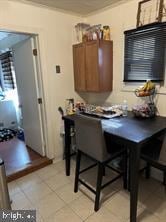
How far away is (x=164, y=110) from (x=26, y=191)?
6.64 feet

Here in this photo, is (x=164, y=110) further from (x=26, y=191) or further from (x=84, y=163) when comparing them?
(x=26, y=191)

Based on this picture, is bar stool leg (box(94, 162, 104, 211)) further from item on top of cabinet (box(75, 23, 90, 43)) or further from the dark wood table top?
item on top of cabinet (box(75, 23, 90, 43))

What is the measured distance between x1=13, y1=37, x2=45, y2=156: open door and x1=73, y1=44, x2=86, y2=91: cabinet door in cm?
66

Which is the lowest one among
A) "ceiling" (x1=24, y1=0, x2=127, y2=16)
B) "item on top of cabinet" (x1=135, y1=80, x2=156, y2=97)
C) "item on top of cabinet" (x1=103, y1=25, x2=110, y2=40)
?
"item on top of cabinet" (x1=135, y1=80, x2=156, y2=97)

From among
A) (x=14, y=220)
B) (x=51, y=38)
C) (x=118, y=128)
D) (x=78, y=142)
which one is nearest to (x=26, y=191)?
(x=14, y=220)

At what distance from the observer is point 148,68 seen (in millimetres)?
2188

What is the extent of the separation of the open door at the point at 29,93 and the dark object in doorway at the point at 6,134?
0.82 meters

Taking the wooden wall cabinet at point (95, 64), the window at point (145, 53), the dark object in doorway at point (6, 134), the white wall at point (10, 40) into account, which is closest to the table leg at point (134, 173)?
the window at point (145, 53)

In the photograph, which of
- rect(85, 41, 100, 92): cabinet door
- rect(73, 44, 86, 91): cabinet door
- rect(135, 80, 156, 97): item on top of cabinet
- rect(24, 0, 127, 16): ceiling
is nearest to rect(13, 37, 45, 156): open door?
rect(24, 0, 127, 16): ceiling

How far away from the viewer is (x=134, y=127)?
1.82 m

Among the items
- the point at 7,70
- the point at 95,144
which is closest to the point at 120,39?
the point at 95,144

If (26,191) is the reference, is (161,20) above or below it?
above

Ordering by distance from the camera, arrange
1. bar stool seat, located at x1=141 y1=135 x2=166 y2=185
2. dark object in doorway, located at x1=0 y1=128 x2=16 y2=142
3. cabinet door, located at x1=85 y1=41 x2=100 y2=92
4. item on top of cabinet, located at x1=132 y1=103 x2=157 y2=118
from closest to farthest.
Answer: bar stool seat, located at x1=141 y1=135 x2=166 y2=185 < item on top of cabinet, located at x1=132 y1=103 x2=157 y2=118 < cabinet door, located at x1=85 y1=41 x2=100 y2=92 < dark object in doorway, located at x1=0 y1=128 x2=16 y2=142

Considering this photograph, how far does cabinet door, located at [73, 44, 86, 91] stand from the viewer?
2.66 meters
